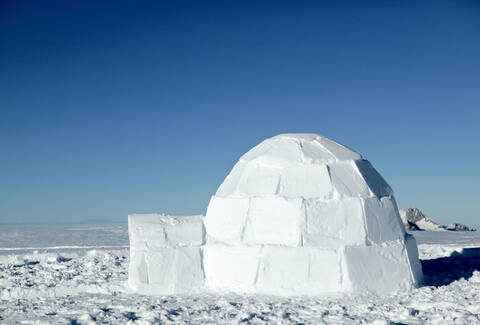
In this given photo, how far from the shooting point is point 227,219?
673 cm

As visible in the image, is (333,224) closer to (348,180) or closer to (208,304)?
(348,180)

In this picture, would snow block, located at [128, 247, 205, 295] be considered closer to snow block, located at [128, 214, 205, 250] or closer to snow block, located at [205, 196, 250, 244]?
snow block, located at [128, 214, 205, 250]

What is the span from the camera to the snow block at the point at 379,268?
6.01 meters

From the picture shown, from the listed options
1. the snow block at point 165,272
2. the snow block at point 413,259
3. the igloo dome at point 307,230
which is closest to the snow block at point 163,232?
the snow block at point 165,272

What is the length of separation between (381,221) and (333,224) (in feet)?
2.63

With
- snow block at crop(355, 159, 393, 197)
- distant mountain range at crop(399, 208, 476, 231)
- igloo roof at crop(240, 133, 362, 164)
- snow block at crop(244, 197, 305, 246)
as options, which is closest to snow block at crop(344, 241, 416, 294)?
snow block at crop(244, 197, 305, 246)

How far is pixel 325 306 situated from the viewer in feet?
17.6

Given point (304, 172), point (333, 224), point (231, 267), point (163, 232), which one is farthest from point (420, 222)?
point (163, 232)

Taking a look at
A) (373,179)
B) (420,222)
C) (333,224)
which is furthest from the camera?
(420,222)

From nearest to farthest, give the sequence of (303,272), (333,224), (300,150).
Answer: (303,272), (333,224), (300,150)

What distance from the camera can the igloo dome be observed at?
6.04m

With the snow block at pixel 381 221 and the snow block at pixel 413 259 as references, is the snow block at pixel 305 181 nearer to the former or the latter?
the snow block at pixel 381 221

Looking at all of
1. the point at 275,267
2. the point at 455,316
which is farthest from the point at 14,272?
the point at 455,316

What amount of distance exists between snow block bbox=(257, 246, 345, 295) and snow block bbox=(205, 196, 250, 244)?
27.3 inches
